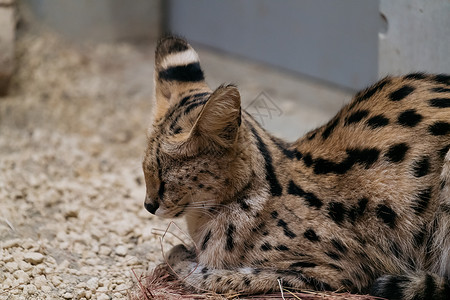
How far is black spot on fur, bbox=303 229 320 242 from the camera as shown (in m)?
3.37

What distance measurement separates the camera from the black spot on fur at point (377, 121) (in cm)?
339

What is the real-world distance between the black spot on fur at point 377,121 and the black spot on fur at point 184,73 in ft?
3.22

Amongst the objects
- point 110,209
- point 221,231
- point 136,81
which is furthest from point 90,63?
point 221,231

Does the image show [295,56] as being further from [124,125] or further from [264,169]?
[264,169]

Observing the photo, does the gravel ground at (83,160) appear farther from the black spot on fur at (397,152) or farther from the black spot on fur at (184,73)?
A: the black spot on fur at (397,152)

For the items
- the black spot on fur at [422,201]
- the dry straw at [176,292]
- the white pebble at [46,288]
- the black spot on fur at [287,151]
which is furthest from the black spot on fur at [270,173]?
the white pebble at [46,288]

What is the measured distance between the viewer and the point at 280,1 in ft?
25.1

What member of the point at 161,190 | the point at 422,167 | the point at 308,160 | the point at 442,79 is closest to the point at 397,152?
the point at 422,167

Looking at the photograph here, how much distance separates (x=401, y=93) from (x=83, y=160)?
3142mm

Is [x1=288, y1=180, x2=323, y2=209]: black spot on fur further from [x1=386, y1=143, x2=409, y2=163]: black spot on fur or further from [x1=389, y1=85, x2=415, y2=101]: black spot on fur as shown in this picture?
[x1=389, y1=85, x2=415, y2=101]: black spot on fur

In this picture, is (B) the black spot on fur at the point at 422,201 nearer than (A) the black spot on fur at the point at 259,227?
A: Yes

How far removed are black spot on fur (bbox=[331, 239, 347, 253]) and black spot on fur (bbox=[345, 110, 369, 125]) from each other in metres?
0.63

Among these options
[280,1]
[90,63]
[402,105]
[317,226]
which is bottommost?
[90,63]

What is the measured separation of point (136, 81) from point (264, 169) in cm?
467
